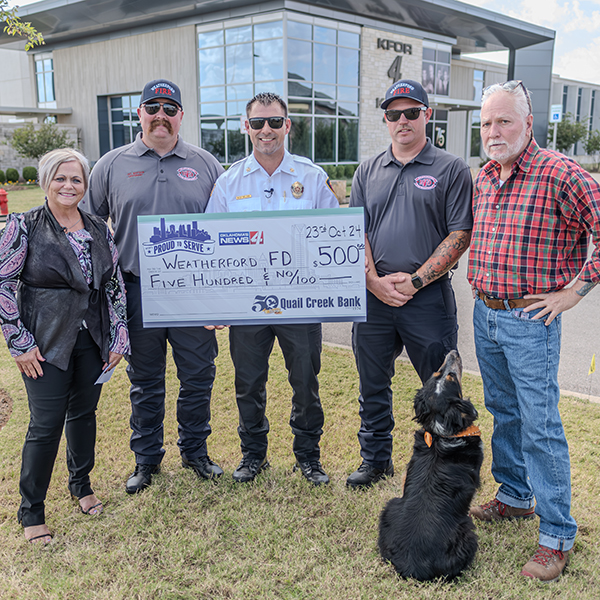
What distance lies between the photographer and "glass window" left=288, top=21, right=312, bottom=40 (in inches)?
951

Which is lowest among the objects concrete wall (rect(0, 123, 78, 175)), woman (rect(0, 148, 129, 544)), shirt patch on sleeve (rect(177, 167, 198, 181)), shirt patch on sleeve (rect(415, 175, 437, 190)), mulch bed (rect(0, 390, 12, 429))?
mulch bed (rect(0, 390, 12, 429))

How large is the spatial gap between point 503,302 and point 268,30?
2500 cm

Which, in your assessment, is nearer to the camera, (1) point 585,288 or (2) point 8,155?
(1) point 585,288

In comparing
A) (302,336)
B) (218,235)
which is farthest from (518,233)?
(218,235)

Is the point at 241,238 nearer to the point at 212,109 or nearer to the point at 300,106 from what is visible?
the point at 300,106

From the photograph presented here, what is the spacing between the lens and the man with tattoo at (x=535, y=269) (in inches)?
109

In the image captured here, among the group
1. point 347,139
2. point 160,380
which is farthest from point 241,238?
point 347,139

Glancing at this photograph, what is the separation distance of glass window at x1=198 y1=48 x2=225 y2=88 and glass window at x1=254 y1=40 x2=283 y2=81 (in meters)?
2.34

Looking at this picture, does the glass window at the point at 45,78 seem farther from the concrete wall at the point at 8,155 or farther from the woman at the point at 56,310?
the woman at the point at 56,310

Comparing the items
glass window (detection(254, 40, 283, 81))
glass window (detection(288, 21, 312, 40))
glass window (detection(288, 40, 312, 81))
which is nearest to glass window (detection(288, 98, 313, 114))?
glass window (detection(288, 40, 312, 81))

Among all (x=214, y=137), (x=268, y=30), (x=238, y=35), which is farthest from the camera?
(x=214, y=137)

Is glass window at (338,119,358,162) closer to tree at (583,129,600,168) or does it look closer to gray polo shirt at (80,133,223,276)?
gray polo shirt at (80,133,223,276)

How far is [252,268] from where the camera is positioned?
3.61 metres

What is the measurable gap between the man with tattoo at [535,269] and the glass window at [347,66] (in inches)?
1032
